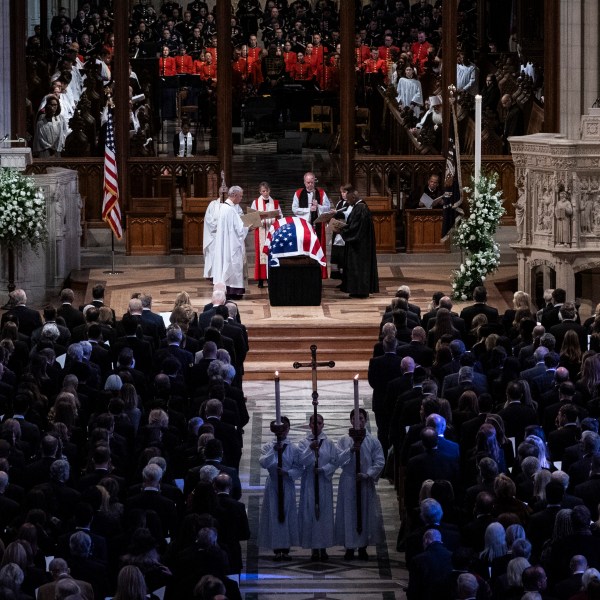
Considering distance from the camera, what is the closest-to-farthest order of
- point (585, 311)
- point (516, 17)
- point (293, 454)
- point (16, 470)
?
point (16, 470) < point (293, 454) < point (585, 311) < point (516, 17)

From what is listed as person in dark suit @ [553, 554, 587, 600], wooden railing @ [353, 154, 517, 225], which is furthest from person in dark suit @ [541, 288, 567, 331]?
wooden railing @ [353, 154, 517, 225]

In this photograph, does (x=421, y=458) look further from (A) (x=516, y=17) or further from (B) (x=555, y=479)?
(A) (x=516, y=17)

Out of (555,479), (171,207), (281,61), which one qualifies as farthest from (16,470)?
(281,61)

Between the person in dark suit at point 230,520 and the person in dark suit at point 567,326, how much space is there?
20.6 feet

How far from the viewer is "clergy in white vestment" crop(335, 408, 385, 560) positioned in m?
16.2

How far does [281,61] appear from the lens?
38.5 metres

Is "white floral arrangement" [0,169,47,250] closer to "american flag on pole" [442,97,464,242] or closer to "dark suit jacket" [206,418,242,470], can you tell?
"american flag on pole" [442,97,464,242]

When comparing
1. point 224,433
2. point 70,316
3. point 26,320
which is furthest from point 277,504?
point 26,320

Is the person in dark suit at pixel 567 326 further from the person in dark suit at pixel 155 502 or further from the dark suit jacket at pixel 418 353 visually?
the person in dark suit at pixel 155 502

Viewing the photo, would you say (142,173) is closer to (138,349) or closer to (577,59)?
(577,59)

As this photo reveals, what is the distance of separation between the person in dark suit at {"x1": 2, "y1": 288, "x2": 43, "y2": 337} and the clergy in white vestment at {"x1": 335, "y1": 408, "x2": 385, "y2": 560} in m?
5.45

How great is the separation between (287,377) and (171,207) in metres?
6.65

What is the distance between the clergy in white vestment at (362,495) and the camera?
16.2 metres

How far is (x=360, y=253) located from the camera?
25.7m
